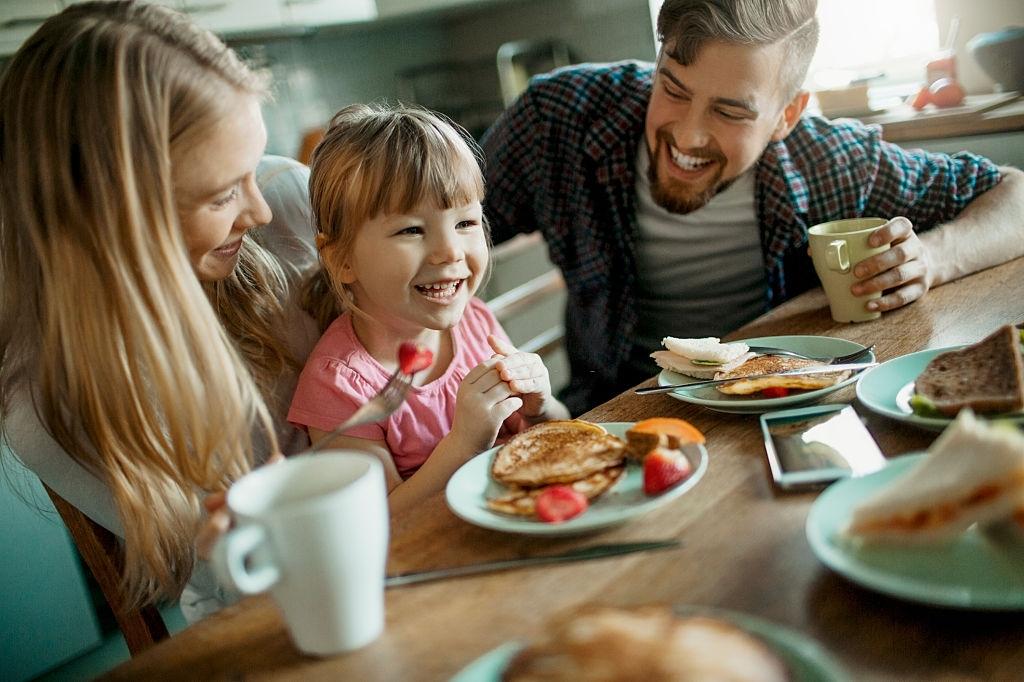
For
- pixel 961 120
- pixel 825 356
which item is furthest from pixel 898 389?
pixel 961 120

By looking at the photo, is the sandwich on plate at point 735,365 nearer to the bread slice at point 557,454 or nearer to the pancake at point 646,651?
the bread slice at point 557,454

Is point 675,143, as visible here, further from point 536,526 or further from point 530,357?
point 536,526

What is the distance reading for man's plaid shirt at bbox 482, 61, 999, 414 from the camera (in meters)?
1.67

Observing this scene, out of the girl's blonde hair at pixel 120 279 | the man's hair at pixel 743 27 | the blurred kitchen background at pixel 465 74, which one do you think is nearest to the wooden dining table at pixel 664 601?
the girl's blonde hair at pixel 120 279

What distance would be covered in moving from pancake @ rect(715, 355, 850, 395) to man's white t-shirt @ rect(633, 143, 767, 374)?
729mm

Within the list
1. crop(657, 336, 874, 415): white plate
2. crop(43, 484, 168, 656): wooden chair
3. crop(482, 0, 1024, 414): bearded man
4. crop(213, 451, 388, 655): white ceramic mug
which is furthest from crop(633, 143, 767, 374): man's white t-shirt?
crop(213, 451, 388, 655): white ceramic mug

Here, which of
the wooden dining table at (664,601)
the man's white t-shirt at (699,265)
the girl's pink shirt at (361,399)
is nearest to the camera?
the wooden dining table at (664,601)

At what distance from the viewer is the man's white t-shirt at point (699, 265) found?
1864mm

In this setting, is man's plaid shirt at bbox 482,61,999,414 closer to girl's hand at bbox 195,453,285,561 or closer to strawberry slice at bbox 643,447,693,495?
strawberry slice at bbox 643,447,693,495

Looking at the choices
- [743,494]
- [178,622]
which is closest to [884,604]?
[743,494]

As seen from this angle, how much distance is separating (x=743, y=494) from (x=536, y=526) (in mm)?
199

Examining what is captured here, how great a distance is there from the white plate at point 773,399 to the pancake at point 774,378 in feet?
0.03

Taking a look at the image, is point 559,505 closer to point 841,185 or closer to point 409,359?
point 409,359

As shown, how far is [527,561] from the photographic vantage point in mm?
764
